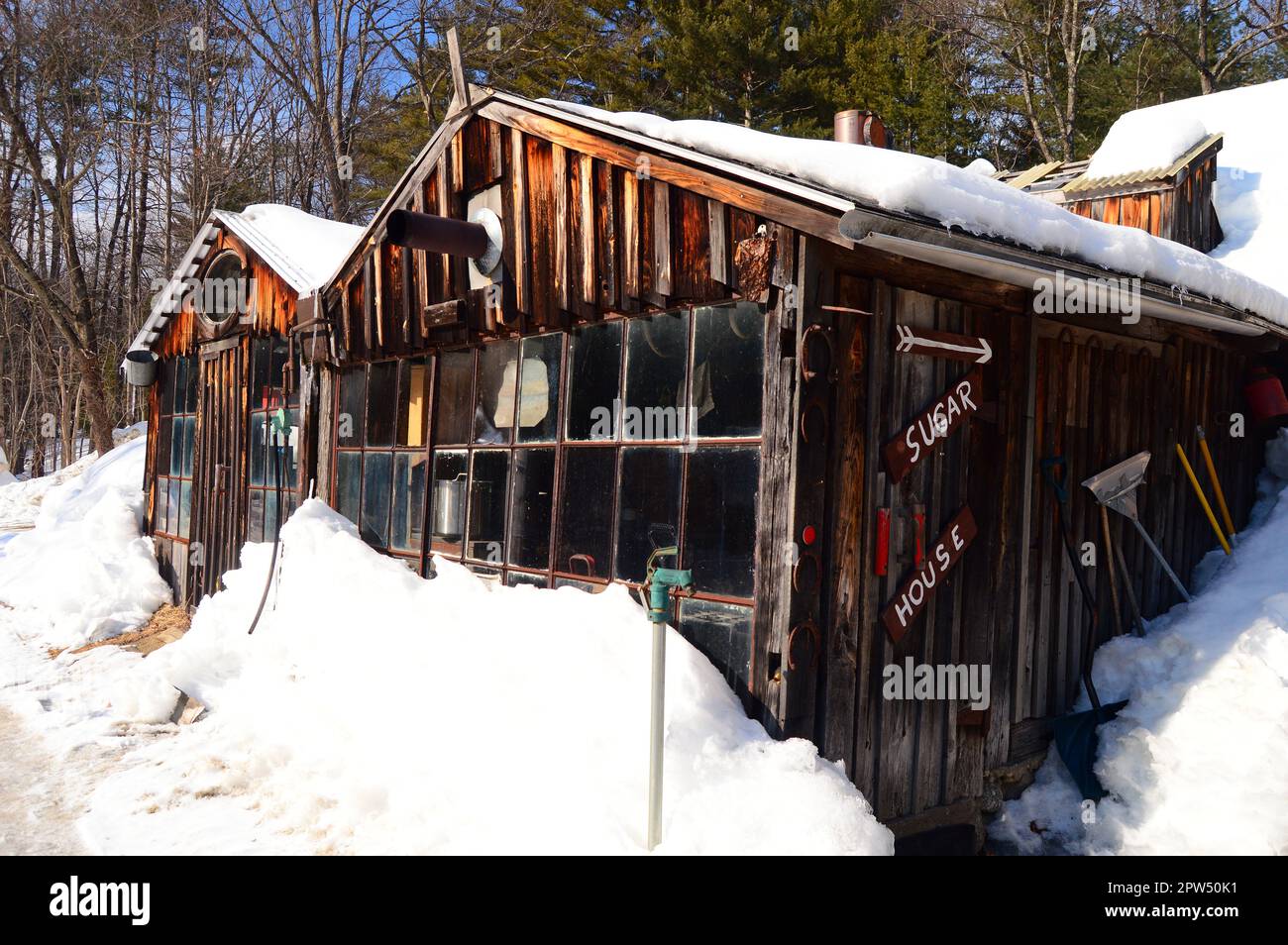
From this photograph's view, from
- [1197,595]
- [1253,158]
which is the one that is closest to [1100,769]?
[1197,595]

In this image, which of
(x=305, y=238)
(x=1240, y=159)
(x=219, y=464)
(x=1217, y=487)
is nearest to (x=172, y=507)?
(x=219, y=464)

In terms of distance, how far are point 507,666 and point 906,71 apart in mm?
20652

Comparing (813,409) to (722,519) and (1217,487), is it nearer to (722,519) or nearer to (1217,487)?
(722,519)

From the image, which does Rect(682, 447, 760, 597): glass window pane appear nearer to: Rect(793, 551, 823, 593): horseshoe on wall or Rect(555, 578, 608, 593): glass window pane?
Rect(793, 551, 823, 593): horseshoe on wall

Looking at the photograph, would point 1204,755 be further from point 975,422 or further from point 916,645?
point 975,422

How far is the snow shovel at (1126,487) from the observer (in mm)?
6215

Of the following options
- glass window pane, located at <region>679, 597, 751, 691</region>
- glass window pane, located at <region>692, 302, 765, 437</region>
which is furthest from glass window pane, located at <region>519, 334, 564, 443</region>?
glass window pane, located at <region>679, 597, 751, 691</region>

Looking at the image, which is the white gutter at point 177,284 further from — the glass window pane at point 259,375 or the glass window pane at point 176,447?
the glass window pane at point 259,375

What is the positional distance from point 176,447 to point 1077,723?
37.5ft

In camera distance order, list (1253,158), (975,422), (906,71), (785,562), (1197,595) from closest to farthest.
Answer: (785,562) < (975,422) < (1197,595) < (1253,158) < (906,71)

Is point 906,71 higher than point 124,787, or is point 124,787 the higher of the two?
point 906,71

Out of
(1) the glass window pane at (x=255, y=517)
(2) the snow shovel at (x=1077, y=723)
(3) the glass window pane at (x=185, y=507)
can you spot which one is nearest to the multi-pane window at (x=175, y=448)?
(3) the glass window pane at (x=185, y=507)

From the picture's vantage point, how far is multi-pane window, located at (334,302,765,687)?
4.66m
